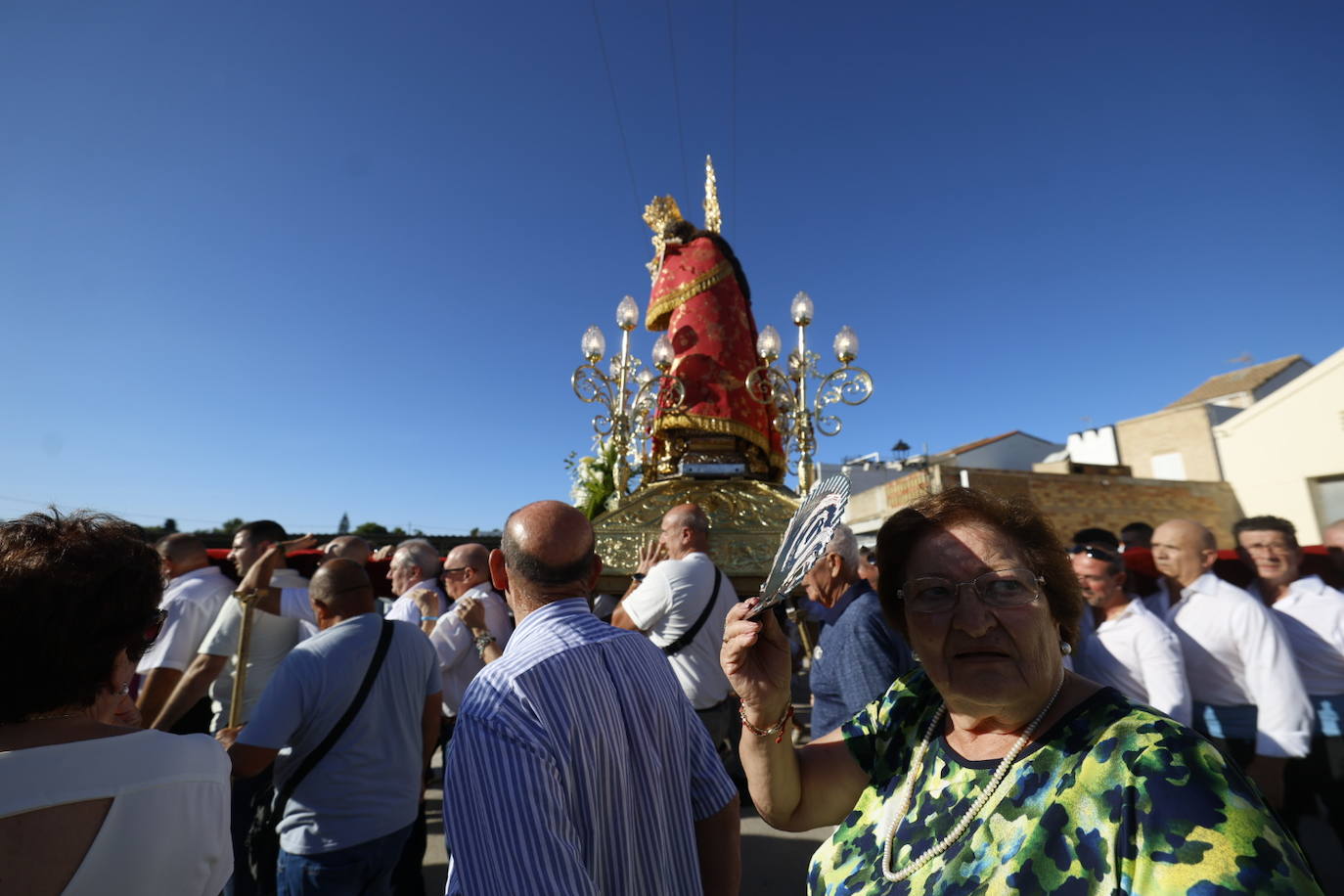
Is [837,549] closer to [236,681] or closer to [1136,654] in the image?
[1136,654]

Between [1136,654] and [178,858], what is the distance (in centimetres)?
384

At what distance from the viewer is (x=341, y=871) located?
2.38 metres

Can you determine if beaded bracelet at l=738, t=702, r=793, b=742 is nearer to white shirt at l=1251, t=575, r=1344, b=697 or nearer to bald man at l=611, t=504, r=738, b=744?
bald man at l=611, t=504, r=738, b=744

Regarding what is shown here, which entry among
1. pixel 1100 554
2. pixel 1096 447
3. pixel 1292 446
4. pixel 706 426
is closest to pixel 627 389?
pixel 706 426

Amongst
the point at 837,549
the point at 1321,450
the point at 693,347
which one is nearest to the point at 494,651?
the point at 837,549

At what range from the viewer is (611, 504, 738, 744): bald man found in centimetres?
337

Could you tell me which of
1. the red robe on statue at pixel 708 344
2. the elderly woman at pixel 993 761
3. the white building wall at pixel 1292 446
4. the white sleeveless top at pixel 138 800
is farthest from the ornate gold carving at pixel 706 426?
the white building wall at pixel 1292 446

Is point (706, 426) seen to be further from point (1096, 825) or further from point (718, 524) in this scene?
point (1096, 825)

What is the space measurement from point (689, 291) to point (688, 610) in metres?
5.49

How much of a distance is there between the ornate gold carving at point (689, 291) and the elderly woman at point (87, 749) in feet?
23.2

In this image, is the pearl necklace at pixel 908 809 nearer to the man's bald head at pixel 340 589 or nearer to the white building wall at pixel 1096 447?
the man's bald head at pixel 340 589

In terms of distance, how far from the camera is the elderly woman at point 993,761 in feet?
3.18

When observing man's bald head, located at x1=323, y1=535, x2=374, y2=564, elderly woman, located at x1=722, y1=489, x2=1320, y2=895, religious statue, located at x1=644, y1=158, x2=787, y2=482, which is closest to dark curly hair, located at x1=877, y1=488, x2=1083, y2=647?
elderly woman, located at x1=722, y1=489, x2=1320, y2=895

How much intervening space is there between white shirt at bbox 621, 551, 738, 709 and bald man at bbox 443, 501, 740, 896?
1.47 metres
